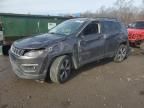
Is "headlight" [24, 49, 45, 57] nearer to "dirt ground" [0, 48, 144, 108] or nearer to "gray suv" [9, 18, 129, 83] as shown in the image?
"gray suv" [9, 18, 129, 83]

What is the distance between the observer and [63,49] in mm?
5738

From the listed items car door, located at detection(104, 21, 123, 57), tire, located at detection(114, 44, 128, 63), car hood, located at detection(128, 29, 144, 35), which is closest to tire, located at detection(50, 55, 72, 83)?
car door, located at detection(104, 21, 123, 57)

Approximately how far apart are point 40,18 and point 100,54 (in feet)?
14.8

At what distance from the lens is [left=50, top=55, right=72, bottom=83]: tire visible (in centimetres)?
561

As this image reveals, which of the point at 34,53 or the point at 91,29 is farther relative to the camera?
the point at 91,29

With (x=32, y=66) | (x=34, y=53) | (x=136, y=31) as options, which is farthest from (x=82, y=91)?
(x=136, y=31)

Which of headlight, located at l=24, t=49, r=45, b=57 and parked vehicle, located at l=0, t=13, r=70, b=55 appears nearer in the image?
headlight, located at l=24, t=49, r=45, b=57

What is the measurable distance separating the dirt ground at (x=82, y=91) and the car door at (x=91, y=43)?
1.84 feet

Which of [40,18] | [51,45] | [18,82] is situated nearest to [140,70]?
[51,45]

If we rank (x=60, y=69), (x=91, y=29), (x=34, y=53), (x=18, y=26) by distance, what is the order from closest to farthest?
(x=34, y=53)
(x=60, y=69)
(x=91, y=29)
(x=18, y=26)

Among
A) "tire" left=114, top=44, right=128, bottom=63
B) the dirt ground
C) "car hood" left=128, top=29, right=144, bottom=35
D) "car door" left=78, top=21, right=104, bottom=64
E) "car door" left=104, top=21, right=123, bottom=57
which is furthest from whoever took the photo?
"car hood" left=128, top=29, right=144, bottom=35

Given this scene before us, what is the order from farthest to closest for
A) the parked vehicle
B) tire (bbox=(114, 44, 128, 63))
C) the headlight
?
1. the parked vehicle
2. tire (bbox=(114, 44, 128, 63))
3. the headlight

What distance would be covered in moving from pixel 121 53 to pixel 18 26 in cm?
459

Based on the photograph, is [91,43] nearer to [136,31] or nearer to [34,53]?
[34,53]
